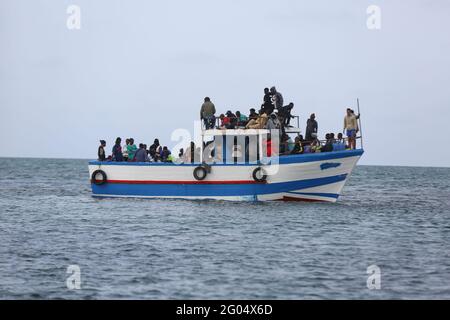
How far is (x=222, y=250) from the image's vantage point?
2664 cm

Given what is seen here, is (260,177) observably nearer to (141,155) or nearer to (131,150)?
(141,155)

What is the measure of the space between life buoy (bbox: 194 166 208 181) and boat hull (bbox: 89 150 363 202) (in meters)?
0.19

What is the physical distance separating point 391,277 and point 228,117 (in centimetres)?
1759

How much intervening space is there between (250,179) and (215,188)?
172cm

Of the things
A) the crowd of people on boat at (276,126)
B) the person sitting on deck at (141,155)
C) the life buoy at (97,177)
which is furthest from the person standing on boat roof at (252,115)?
the life buoy at (97,177)

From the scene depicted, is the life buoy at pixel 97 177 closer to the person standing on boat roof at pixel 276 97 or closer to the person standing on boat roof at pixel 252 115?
the person standing on boat roof at pixel 252 115

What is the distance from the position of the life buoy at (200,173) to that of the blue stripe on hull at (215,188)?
1.36ft

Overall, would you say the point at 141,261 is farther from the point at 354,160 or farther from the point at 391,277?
the point at 354,160

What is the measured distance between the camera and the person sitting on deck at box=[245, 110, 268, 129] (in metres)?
37.3

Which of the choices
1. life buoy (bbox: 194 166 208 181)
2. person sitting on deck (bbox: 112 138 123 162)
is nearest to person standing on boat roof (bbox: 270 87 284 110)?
life buoy (bbox: 194 166 208 181)

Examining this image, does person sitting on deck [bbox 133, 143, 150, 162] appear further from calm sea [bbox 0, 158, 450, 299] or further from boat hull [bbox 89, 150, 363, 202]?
calm sea [bbox 0, 158, 450, 299]

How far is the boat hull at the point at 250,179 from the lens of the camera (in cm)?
3688
